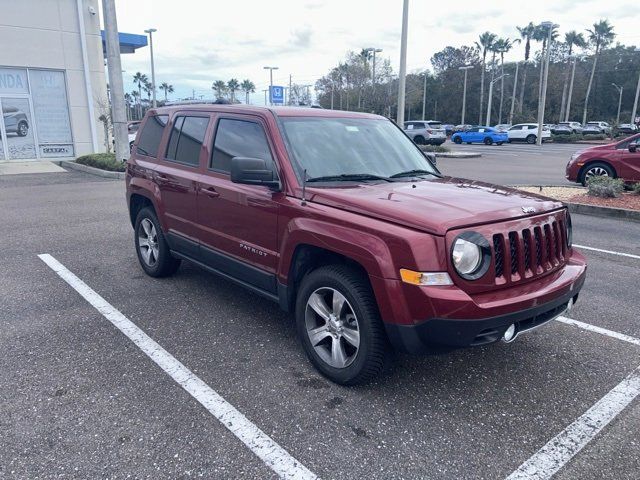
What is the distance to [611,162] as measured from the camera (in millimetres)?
12102

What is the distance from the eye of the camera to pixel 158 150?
17.8 ft

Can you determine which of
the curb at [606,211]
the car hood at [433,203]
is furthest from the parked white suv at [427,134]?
the car hood at [433,203]

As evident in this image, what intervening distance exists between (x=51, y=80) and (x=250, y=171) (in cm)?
1976

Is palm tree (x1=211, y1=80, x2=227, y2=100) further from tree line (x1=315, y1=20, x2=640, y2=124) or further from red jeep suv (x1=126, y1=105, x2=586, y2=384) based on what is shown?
red jeep suv (x1=126, y1=105, x2=586, y2=384)

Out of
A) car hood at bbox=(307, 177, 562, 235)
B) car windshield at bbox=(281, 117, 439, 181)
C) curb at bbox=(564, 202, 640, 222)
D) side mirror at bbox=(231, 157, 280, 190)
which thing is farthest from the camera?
curb at bbox=(564, 202, 640, 222)

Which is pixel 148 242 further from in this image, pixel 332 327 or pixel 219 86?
pixel 219 86

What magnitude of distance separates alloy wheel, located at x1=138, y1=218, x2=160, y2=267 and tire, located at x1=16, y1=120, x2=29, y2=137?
1702 cm

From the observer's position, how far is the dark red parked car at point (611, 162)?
38.5ft

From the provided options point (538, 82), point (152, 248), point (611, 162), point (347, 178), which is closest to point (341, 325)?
point (347, 178)

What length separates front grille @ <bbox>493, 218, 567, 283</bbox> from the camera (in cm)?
309

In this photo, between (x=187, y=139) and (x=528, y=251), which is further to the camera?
(x=187, y=139)

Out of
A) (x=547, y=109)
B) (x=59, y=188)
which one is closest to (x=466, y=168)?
(x=59, y=188)

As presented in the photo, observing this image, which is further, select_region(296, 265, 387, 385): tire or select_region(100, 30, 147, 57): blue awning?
select_region(100, 30, 147, 57): blue awning

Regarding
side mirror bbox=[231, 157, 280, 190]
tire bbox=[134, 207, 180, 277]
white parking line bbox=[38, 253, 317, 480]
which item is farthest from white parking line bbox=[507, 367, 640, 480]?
tire bbox=[134, 207, 180, 277]
